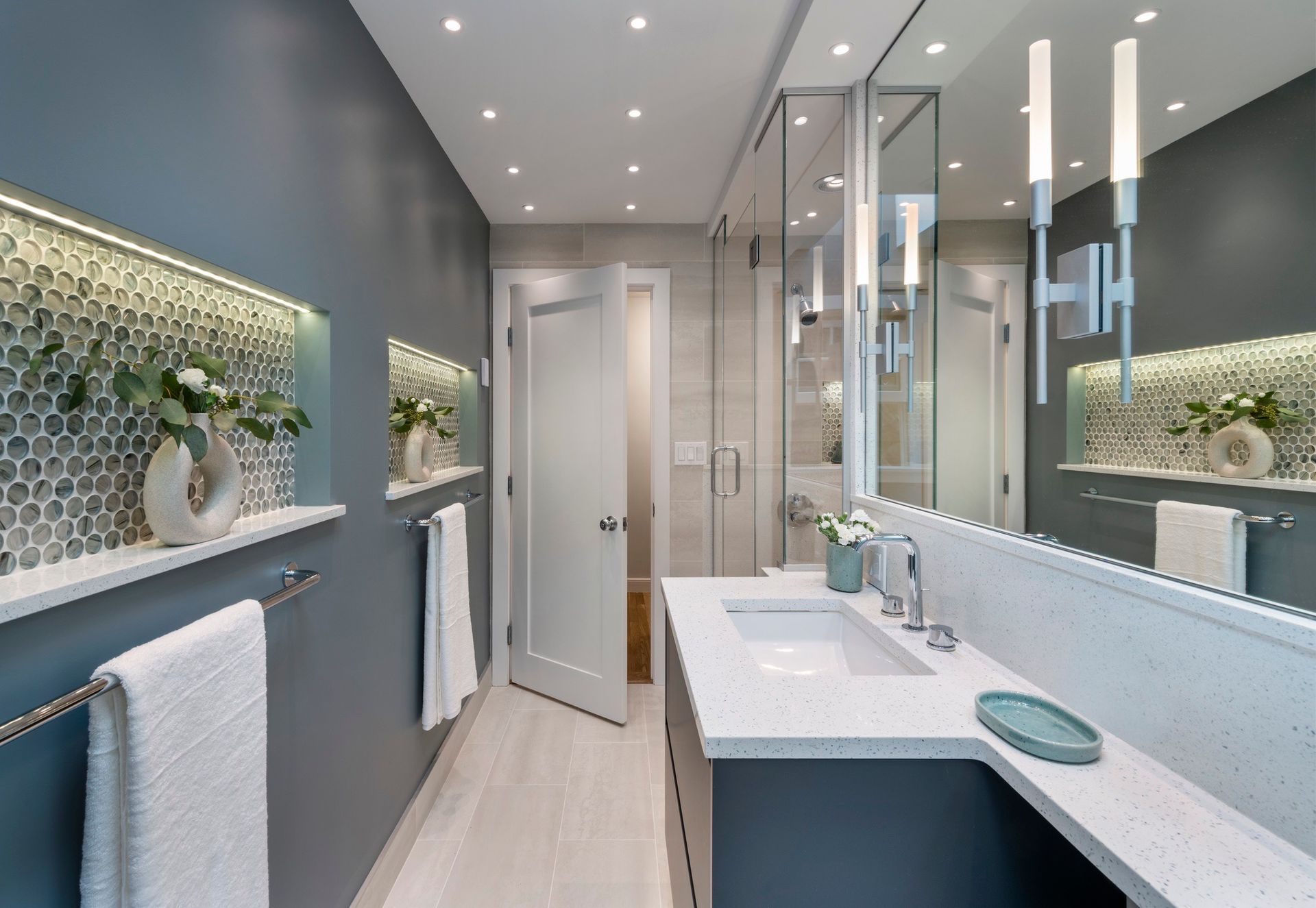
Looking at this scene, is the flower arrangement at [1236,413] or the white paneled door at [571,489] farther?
the white paneled door at [571,489]

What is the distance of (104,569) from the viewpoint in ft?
2.42

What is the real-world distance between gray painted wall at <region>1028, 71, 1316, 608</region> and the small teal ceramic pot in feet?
2.09

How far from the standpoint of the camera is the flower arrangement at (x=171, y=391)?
0.75 metres

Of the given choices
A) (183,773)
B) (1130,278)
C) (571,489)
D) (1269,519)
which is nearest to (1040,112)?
(1130,278)

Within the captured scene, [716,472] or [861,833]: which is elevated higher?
[716,472]

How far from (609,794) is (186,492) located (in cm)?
183

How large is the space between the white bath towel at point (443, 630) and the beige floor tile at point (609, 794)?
0.57m

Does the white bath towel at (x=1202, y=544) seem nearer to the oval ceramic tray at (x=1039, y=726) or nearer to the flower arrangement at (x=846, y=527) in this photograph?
the oval ceramic tray at (x=1039, y=726)

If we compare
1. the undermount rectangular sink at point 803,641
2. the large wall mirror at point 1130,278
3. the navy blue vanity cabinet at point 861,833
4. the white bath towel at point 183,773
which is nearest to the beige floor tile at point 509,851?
the white bath towel at point 183,773

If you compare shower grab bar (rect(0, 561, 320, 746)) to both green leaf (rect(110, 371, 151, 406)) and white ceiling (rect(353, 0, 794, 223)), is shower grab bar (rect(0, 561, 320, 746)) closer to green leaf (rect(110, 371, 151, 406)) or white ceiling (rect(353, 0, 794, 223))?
green leaf (rect(110, 371, 151, 406))

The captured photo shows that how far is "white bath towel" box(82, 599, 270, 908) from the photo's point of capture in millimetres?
710

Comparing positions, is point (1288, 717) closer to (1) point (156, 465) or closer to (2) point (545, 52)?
(1) point (156, 465)

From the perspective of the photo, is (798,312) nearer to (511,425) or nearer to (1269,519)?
(1269,519)

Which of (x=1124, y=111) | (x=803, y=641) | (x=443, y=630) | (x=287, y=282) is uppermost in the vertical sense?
(x=1124, y=111)
